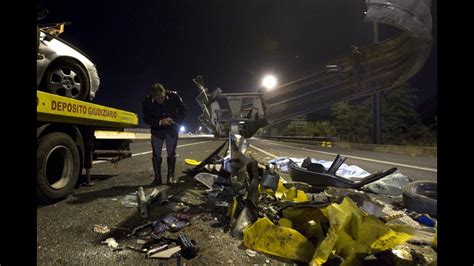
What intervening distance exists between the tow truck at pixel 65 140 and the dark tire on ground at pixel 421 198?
4.83 metres

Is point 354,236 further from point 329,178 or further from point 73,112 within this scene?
point 73,112

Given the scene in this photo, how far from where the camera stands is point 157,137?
16.1ft

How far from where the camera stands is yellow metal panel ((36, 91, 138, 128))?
309 centimetres

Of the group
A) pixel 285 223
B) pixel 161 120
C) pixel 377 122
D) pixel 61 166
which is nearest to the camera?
pixel 285 223

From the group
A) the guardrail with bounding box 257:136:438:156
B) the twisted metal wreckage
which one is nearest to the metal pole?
the guardrail with bounding box 257:136:438:156

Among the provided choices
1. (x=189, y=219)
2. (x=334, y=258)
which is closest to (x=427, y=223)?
(x=334, y=258)

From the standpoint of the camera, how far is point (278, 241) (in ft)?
6.66

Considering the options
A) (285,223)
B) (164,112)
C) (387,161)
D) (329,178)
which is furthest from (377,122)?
(285,223)

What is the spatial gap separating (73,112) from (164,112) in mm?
1613

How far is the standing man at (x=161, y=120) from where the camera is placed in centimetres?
480

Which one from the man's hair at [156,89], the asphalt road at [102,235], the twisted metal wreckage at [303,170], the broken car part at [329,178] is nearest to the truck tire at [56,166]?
the asphalt road at [102,235]

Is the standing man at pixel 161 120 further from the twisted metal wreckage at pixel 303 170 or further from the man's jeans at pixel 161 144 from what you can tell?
the twisted metal wreckage at pixel 303 170
